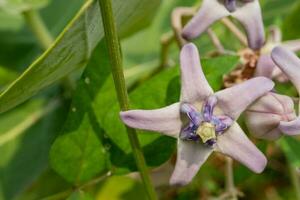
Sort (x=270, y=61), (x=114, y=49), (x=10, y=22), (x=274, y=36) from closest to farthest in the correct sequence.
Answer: (x=114, y=49)
(x=270, y=61)
(x=274, y=36)
(x=10, y=22)

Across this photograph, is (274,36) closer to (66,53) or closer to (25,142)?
(66,53)

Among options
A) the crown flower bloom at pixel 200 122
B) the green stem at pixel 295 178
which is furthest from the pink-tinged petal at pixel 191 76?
the green stem at pixel 295 178

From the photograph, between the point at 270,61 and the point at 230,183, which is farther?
the point at 230,183

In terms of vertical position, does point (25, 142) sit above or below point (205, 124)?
below

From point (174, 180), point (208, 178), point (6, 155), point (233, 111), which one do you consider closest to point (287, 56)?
point (233, 111)

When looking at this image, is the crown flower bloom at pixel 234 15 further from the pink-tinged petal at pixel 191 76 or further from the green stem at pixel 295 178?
the green stem at pixel 295 178

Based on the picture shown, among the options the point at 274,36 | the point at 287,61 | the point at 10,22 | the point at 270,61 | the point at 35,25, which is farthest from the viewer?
the point at 10,22

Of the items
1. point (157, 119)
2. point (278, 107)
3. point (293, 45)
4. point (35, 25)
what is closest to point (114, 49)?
point (157, 119)
